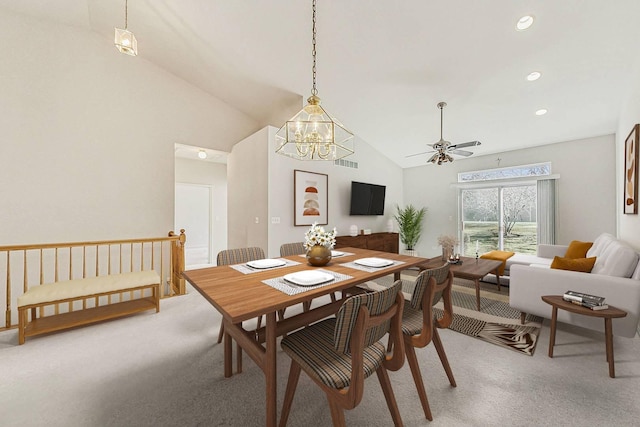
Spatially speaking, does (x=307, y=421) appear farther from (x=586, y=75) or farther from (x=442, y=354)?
(x=586, y=75)

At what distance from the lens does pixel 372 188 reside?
5.55 meters

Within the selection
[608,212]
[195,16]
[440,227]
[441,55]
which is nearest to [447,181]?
[440,227]

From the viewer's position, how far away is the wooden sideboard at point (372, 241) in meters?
4.79

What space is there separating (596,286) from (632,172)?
6.06 ft

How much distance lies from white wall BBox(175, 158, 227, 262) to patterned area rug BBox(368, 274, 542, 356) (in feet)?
16.5

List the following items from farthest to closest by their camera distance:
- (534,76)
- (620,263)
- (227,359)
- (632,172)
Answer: (534,76) < (632,172) < (620,263) < (227,359)

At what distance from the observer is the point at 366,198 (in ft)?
17.8

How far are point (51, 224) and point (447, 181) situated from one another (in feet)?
25.1

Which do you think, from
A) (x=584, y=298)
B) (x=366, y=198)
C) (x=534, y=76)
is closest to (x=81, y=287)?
(x=366, y=198)

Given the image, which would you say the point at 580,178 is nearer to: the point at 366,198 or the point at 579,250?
the point at 579,250

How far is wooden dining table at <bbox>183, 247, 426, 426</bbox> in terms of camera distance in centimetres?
120

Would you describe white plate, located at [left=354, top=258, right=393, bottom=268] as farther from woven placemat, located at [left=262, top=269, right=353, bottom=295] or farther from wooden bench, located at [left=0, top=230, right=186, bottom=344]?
wooden bench, located at [left=0, top=230, right=186, bottom=344]

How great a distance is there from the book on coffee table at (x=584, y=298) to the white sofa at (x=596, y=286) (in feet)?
0.44

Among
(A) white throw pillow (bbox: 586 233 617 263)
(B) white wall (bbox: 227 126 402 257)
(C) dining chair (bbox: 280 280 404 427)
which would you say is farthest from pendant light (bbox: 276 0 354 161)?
(A) white throw pillow (bbox: 586 233 617 263)
